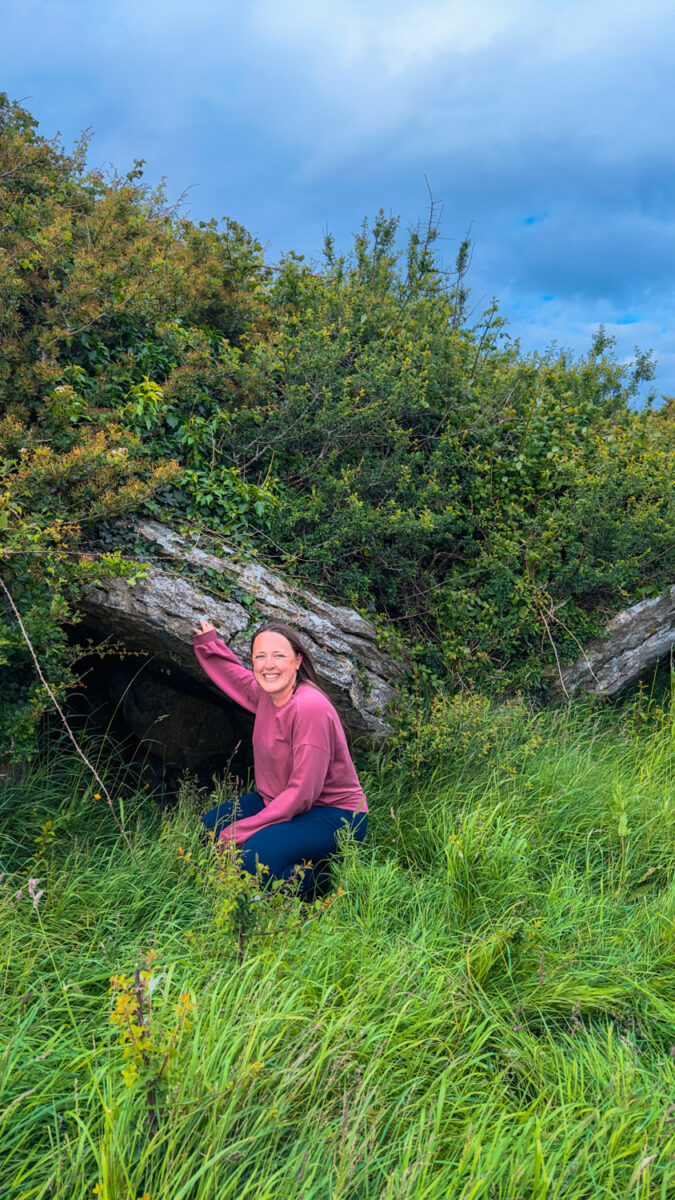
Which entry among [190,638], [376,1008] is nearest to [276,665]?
[190,638]

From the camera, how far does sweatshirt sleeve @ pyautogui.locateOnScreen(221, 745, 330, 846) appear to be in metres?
3.80

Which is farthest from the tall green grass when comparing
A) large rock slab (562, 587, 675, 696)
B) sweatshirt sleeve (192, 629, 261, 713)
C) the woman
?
large rock slab (562, 587, 675, 696)

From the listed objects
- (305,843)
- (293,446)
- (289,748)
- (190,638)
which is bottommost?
(305,843)

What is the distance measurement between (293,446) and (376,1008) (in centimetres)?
436

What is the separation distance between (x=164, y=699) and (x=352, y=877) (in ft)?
6.97

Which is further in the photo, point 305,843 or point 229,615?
point 229,615

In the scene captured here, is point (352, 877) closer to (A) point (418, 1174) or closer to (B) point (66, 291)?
(A) point (418, 1174)

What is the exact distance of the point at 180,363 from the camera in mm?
5789

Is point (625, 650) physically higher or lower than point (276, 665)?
higher

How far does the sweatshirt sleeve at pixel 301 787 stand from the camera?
3799mm

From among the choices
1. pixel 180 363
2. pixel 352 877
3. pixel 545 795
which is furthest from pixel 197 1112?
pixel 180 363

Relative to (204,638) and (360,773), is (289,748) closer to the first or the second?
(204,638)

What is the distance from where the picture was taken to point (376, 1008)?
266 centimetres

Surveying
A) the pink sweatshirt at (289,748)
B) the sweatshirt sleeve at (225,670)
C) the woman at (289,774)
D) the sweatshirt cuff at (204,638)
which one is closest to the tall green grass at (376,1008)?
the woman at (289,774)
